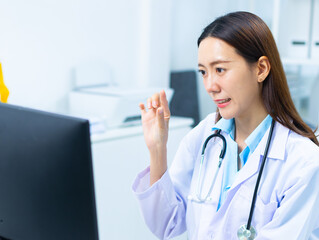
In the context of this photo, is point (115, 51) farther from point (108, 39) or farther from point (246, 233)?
point (246, 233)

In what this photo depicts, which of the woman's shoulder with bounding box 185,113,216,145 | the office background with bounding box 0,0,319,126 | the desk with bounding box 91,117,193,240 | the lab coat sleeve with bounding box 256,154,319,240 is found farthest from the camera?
the office background with bounding box 0,0,319,126

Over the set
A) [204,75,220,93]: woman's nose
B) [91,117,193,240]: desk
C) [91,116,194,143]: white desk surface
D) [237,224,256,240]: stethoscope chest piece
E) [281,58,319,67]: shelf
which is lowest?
[91,117,193,240]: desk

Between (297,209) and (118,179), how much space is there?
1327 mm

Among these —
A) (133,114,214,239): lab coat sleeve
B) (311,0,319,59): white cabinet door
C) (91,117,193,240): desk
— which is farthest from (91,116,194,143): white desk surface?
(133,114,214,239): lab coat sleeve

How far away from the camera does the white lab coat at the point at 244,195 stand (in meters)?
1.16

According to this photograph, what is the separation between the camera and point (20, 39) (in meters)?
2.39

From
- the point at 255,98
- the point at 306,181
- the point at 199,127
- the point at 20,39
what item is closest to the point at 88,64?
the point at 20,39

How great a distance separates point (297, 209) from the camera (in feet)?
3.82

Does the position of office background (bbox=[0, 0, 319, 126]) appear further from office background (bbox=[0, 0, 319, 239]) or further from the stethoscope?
the stethoscope

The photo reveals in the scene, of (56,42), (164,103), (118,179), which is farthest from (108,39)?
(164,103)

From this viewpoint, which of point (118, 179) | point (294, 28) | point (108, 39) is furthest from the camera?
point (108, 39)

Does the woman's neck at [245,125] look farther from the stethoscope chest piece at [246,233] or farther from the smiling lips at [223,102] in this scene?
the stethoscope chest piece at [246,233]

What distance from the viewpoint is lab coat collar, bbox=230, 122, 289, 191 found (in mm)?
1229

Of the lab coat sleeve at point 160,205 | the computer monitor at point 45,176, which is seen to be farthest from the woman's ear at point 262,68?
the computer monitor at point 45,176
